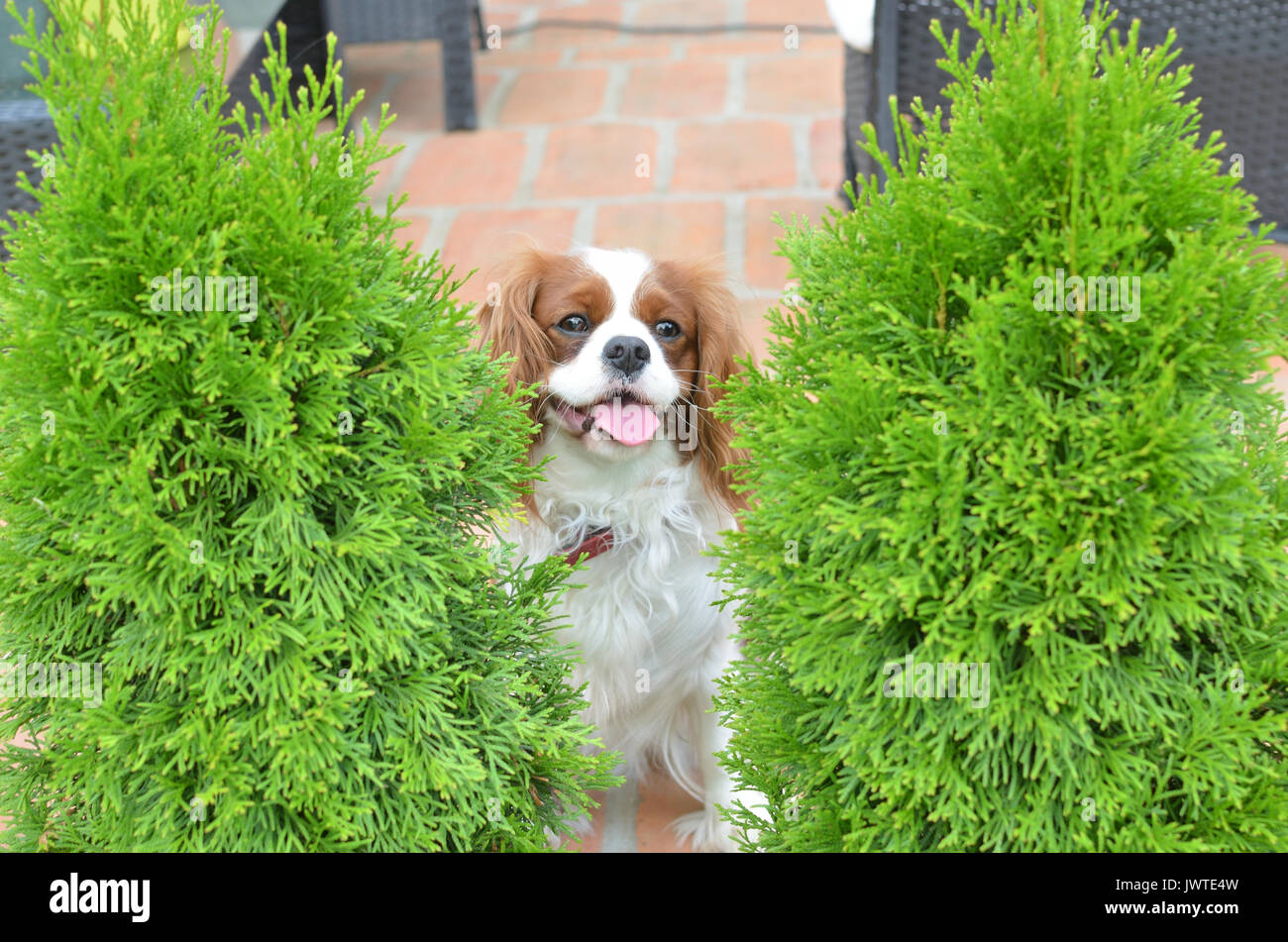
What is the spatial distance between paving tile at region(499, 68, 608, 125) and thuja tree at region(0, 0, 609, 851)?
173 inches

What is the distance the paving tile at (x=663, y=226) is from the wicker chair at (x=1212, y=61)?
805mm

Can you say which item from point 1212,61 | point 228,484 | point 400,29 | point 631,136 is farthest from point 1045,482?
point 400,29

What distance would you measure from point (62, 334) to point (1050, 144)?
1.10m

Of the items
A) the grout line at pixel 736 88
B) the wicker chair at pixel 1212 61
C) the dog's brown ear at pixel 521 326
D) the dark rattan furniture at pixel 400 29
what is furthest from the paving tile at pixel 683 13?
the dog's brown ear at pixel 521 326

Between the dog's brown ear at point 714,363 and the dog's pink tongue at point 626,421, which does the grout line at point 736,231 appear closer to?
the dog's brown ear at point 714,363

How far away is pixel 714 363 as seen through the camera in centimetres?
253

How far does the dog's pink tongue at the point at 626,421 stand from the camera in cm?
231

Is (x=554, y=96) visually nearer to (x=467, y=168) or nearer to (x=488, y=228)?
(x=467, y=168)

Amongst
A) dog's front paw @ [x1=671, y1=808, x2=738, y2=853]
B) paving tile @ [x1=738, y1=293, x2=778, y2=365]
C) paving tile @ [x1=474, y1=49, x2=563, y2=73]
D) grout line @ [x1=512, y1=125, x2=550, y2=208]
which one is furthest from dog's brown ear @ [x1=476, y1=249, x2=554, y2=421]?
paving tile @ [x1=474, y1=49, x2=563, y2=73]

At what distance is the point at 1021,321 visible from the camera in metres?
1.36

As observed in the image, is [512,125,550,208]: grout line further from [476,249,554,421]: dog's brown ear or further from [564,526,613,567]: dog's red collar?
[564,526,613,567]: dog's red collar

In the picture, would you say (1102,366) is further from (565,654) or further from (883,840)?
(565,654)
